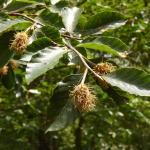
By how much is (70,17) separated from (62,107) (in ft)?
2.05

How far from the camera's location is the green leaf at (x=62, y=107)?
2.15 feet

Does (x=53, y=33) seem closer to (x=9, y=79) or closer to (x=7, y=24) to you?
(x=7, y=24)

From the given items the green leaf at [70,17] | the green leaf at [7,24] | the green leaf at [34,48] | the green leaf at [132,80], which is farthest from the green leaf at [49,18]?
the green leaf at [132,80]

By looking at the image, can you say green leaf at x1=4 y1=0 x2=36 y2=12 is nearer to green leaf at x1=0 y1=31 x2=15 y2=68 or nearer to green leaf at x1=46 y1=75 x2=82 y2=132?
green leaf at x1=0 y1=31 x2=15 y2=68

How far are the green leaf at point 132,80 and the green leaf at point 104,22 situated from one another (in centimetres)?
36

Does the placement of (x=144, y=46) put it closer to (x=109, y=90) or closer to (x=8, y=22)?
(x=109, y=90)

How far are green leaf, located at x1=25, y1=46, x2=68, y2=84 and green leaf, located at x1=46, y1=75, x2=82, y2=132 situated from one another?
0.16m

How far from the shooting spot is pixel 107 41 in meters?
0.76

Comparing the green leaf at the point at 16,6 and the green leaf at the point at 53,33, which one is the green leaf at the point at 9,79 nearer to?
the green leaf at the point at 16,6

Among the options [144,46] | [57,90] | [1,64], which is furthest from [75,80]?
[144,46]

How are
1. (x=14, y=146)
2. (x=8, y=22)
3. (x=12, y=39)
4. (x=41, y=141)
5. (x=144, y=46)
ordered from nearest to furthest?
(x=8, y=22), (x=12, y=39), (x=144, y=46), (x=14, y=146), (x=41, y=141)

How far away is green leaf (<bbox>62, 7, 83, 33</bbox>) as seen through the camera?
95 cm

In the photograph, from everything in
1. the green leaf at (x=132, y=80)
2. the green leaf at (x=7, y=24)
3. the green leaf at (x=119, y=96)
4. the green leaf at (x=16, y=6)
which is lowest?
the green leaf at (x=119, y=96)

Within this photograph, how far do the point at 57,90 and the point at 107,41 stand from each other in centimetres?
37
